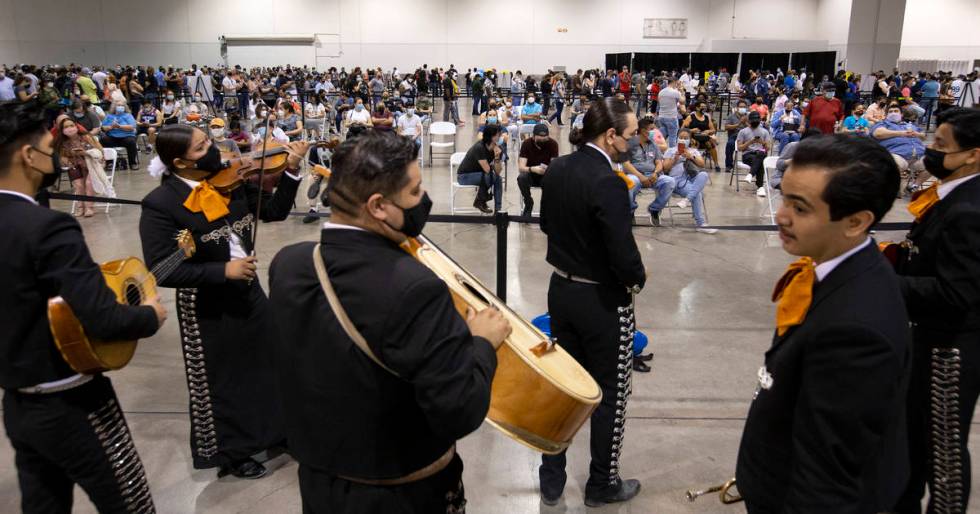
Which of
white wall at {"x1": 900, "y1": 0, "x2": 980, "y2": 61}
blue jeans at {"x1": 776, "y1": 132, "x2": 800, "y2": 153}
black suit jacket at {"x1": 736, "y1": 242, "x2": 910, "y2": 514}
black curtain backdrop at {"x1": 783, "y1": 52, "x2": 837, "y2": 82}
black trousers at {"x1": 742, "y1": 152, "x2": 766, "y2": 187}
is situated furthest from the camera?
white wall at {"x1": 900, "y1": 0, "x2": 980, "y2": 61}

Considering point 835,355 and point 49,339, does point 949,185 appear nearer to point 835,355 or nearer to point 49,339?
point 835,355

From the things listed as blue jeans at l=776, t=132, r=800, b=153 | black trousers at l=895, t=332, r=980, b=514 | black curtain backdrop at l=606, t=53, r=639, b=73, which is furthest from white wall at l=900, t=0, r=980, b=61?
black trousers at l=895, t=332, r=980, b=514

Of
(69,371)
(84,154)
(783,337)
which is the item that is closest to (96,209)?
(84,154)

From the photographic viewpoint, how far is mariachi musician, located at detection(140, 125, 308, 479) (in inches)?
125

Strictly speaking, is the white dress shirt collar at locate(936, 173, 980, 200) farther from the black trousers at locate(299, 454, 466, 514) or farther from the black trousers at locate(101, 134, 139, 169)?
the black trousers at locate(101, 134, 139, 169)

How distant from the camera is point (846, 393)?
144 centimetres

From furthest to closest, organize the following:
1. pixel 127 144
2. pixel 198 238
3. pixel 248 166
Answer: pixel 127 144 < pixel 248 166 < pixel 198 238

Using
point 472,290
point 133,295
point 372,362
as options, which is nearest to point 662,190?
point 472,290

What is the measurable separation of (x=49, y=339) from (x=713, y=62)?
33.9 metres

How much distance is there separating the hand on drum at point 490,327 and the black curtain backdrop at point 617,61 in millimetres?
32743

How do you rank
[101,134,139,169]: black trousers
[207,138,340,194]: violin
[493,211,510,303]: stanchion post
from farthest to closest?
[101,134,139,169]: black trousers
[493,211,510,303]: stanchion post
[207,138,340,194]: violin

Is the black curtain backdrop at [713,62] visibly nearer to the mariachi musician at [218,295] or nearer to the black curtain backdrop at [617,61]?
the black curtain backdrop at [617,61]

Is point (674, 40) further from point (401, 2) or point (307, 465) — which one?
point (307, 465)

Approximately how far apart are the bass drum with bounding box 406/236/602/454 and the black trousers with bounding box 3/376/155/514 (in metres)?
1.24
